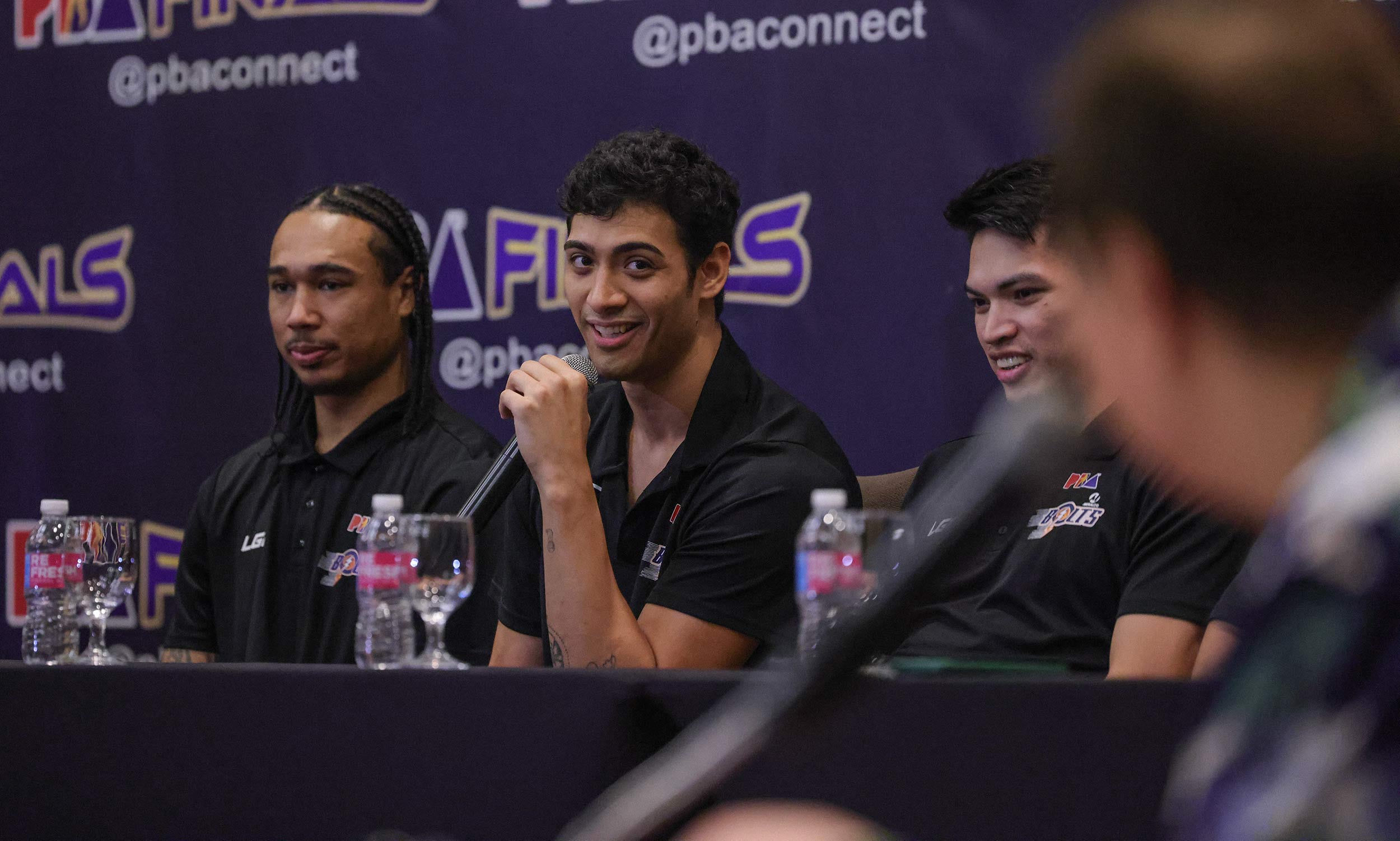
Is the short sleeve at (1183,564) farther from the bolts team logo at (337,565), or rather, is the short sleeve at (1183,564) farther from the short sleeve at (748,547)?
the bolts team logo at (337,565)

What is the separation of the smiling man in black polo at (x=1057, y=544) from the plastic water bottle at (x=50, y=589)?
1.11 metres

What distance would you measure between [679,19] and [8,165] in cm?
169

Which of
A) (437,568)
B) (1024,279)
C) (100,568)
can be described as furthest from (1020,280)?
(100,568)

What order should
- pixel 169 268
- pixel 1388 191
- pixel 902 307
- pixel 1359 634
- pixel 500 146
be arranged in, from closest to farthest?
pixel 1359 634 < pixel 1388 191 < pixel 902 307 < pixel 500 146 < pixel 169 268

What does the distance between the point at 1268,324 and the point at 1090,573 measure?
5.06 ft

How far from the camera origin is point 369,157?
3020mm

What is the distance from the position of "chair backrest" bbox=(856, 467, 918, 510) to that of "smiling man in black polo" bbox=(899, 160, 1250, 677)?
2.4 inches

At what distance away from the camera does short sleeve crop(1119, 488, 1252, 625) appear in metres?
1.86

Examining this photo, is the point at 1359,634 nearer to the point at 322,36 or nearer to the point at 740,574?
the point at 740,574

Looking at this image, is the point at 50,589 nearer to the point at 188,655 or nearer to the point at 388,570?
the point at 388,570

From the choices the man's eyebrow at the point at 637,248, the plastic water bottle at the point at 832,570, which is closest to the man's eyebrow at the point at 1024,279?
the man's eyebrow at the point at 637,248

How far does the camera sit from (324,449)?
2.66 m

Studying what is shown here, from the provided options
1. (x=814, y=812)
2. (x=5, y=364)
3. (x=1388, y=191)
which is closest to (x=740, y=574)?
(x=814, y=812)

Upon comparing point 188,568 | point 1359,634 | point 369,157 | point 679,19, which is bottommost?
point 188,568
